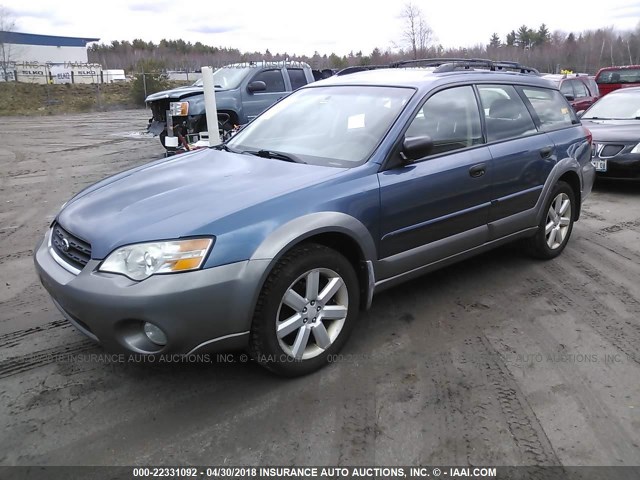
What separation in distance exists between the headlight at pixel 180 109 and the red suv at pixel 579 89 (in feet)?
30.1

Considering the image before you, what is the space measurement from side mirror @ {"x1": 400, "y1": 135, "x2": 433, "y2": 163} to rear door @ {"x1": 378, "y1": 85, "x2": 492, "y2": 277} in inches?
3.3

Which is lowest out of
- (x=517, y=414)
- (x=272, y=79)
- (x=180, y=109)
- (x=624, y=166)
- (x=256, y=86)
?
(x=517, y=414)

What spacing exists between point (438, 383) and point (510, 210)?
184 centimetres

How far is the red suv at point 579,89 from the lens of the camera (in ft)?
45.6

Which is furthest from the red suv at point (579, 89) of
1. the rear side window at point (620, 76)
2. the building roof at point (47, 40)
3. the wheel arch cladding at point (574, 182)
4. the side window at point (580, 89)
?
the building roof at point (47, 40)

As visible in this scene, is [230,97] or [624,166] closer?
[624,166]

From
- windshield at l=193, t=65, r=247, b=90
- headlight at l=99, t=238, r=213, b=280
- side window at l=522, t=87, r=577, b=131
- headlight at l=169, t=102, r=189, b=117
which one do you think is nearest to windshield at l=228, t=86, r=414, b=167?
headlight at l=99, t=238, r=213, b=280

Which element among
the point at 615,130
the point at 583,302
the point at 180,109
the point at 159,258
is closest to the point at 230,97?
the point at 180,109

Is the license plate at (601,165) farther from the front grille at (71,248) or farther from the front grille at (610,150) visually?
the front grille at (71,248)

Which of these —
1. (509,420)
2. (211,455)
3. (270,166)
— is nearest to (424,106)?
(270,166)

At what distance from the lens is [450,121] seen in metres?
3.91

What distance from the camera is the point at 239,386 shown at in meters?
3.01

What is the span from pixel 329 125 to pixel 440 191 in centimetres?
93

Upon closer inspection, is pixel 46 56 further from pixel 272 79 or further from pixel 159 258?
pixel 159 258
